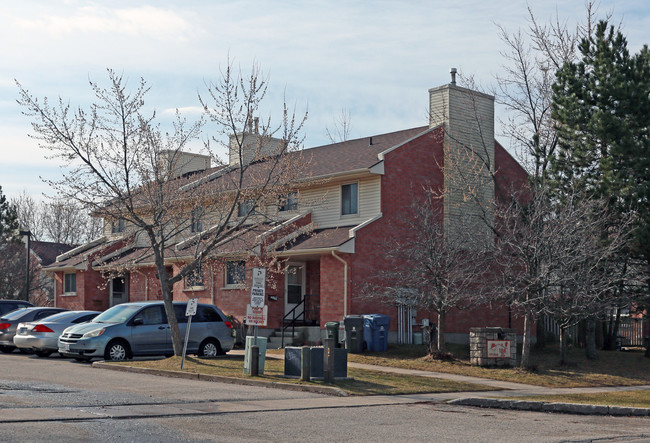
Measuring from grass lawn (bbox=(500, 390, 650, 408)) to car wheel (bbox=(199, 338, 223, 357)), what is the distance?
9.84 metres

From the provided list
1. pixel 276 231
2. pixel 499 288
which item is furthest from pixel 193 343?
pixel 499 288

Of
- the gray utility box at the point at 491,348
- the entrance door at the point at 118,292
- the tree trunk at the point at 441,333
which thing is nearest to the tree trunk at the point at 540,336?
the gray utility box at the point at 491,348

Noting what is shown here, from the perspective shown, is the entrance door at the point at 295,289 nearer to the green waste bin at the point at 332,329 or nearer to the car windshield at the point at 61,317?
the green waste bin at the point at 332,329

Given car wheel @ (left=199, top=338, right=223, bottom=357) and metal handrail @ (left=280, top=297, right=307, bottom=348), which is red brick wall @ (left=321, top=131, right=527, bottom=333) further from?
car wheel @ (left=199, top=338, right=223, bottom=357)

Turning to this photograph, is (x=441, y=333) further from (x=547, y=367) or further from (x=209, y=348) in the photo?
(x=209, y=348)

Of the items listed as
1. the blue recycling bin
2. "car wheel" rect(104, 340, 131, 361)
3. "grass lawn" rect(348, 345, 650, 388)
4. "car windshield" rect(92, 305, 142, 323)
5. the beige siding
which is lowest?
"grass lawn" rect(348, 345, 650, 388)

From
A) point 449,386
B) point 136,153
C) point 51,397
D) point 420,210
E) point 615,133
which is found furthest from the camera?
point 420,210

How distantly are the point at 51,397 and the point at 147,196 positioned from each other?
9.23 m

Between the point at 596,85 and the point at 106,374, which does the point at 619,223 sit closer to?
the point at 596,85

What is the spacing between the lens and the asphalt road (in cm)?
1018

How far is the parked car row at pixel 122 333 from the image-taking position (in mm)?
21312

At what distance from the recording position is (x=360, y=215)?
2822cm

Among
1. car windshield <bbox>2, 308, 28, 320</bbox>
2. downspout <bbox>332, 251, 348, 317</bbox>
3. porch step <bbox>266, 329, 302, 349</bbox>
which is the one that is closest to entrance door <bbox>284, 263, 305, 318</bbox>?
porch step <bbox>266, 329, 302, 349</bbox>

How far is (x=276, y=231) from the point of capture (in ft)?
91.8
